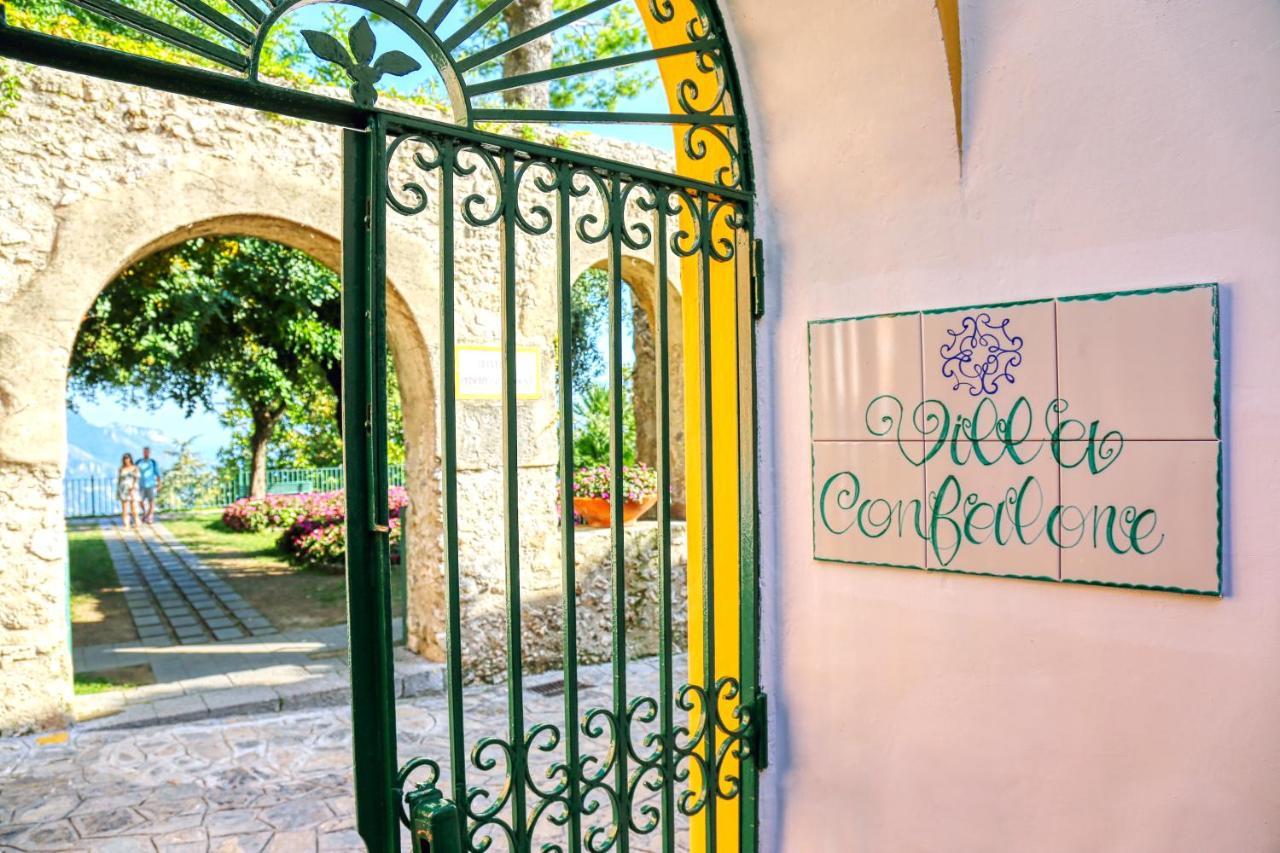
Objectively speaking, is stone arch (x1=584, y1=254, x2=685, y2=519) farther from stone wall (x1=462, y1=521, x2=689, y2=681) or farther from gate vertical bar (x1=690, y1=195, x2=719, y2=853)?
gate vertical bar (x1=690, y1=195, x2=719, y2=853)

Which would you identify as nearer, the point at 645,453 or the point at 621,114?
the point at 621,114

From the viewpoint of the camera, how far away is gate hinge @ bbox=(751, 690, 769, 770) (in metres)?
2.50

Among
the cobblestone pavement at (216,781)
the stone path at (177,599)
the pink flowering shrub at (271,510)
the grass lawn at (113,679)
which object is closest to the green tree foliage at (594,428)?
the pink flowering shrub at (271,510)

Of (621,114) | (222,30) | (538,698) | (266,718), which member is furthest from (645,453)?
(222,30)

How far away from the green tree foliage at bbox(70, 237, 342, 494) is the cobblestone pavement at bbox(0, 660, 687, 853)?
4.95 metres

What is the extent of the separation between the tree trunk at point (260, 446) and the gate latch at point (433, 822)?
50.3 ft

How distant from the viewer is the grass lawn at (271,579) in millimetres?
A: 8156

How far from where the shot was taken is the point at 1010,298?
2.11 metres

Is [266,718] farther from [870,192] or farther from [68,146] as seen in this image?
[870,192]

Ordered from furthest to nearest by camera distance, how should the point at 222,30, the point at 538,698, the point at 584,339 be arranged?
the point at 584,339, the point at 538,698, the point at 222,30

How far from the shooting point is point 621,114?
2.20 meters

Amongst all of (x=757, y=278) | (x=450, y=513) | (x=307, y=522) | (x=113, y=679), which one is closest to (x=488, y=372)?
(x=113, y=679)

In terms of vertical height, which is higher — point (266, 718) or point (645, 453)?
point (645, 453)

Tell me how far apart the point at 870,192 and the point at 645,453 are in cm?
581
